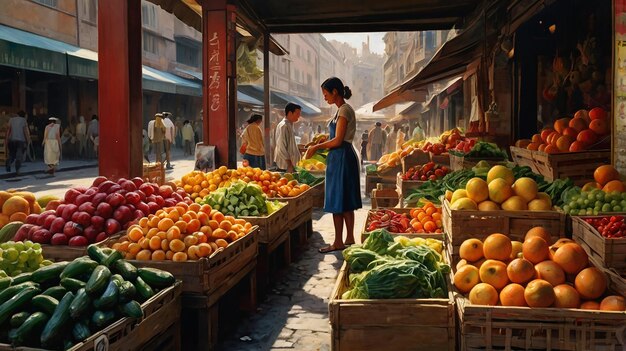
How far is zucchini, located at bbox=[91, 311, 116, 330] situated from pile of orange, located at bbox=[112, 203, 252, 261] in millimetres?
1030

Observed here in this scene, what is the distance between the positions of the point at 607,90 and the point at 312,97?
232ft

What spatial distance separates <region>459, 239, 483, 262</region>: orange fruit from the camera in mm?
3791

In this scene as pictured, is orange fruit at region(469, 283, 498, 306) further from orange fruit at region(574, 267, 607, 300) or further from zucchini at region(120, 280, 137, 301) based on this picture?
zucchini at region(120, 280, 137, 301)

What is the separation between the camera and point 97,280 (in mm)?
3195

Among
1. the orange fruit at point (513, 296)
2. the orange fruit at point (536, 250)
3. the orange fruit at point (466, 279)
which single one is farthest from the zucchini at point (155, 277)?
the orange fruit at point (536, 250)

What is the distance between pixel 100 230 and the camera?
471 centimetres

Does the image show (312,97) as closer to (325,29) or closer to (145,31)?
(145,31)

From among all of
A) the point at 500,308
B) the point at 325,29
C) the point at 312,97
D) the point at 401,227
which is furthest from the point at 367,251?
the point at 312,97

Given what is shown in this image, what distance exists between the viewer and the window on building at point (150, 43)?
30.6 meters

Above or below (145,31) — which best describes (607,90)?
below

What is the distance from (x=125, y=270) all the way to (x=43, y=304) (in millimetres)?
589

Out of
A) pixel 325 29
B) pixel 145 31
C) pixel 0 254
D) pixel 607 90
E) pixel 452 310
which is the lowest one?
pixel 452 310

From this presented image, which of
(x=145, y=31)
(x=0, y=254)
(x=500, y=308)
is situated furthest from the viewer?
(x=145, y=31)

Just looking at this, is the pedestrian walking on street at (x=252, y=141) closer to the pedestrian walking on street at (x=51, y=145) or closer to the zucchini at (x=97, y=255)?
the zucchini at (x=97, y=255)
